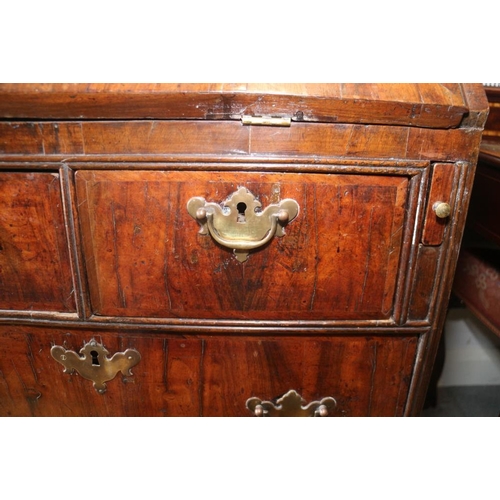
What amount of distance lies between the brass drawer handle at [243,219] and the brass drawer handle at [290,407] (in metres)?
0.31

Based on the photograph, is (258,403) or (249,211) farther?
(258,403)

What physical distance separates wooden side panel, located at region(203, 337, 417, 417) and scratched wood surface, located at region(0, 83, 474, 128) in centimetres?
37

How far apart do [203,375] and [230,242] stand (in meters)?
0.28

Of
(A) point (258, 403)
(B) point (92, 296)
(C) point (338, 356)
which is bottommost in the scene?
(A) point (258, 403)

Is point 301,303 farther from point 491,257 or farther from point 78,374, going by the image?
point 491,257

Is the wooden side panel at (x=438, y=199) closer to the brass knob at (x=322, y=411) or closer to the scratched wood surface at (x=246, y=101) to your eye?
the scratched wood surface at (x=246, y=101)

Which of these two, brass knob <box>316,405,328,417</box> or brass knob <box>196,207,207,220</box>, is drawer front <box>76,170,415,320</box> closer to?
brass knob <box>196,207,207,220</box>

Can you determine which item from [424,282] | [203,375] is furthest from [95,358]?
[424,282]

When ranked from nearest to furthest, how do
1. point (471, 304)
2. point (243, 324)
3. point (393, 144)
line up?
1. point (393, 144)
2. point (243, 324)
3. point (471, 304)

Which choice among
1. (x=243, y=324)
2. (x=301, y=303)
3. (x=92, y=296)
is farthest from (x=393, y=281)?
(x=92, y=296)

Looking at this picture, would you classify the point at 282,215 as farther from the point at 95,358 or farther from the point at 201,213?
the point at 95,358

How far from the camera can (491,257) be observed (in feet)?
3.16

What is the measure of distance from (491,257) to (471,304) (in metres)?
0.12

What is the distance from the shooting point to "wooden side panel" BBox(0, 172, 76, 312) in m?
0.64
